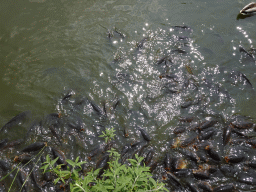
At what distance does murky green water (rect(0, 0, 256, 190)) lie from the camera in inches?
215

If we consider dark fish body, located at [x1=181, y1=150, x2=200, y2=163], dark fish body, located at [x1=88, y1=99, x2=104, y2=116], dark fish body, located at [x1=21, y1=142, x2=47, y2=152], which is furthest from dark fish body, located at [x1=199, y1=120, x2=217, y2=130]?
dark fish body, located at [x1=21, y1=142, x2=47, y2=152]

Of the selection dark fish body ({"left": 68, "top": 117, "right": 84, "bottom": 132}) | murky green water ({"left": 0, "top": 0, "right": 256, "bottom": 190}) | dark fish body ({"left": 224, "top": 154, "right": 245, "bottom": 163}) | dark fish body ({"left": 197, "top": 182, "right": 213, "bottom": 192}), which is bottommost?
dark fish body ({"left": 197, "top": 182, "right": 213, "bottom": 192})

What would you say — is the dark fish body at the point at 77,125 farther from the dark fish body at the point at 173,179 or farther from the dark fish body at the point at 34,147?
the dark fish body at the point at 173,179

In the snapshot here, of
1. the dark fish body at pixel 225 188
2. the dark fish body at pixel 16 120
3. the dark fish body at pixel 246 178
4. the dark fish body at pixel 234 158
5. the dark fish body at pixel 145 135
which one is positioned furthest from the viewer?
the dark fish body at pixel 16 120

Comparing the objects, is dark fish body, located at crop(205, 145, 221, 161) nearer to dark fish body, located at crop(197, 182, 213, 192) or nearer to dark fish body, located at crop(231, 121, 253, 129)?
dark fish body, located at crop(197, 182, 213, 192)

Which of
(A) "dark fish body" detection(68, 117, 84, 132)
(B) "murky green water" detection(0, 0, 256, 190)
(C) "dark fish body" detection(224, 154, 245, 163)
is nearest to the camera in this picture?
(C) "dark fish body" detection(224, 154, 245, 163)

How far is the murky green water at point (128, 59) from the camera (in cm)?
547

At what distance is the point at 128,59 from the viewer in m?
6.53

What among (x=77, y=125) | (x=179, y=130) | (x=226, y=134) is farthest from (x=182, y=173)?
(x=77, y=125)

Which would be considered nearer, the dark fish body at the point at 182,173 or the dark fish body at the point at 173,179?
the dark fish body at the point at 173,179

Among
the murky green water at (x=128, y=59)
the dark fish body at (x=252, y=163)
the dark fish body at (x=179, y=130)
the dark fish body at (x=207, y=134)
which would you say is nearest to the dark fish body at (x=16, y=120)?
the murky green water at (x=128, y=59)

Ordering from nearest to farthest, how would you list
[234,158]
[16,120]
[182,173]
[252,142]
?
[182,173]
[234,158]
[252,142]
[16,120]

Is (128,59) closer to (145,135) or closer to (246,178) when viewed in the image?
(145,135)

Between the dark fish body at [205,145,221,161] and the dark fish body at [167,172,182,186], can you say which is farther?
the dark fish body at [205,145,221,161]
